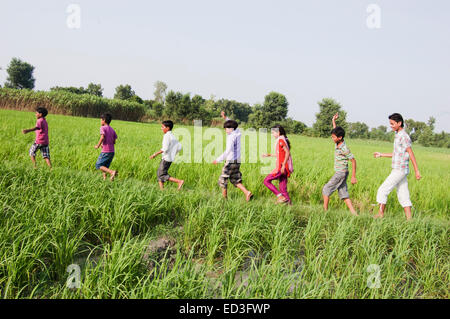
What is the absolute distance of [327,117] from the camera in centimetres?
5925

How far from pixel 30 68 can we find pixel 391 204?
84737 millimetres

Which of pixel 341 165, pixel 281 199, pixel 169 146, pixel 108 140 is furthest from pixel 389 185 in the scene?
pixel 108 140

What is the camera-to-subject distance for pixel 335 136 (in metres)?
4.62

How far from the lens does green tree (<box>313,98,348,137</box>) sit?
55.7m

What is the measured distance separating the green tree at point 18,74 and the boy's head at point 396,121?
3201 inches

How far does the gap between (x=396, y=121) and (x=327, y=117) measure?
194ft

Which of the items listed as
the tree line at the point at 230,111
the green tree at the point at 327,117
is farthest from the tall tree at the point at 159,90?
the green tree at the point at 327,117

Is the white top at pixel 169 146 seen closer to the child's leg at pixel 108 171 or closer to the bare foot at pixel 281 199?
the child's leg at pixel 108 171

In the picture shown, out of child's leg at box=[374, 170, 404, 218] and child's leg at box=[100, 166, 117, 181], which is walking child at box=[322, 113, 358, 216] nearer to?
child's leg at box=[374, 170, 404, 218]

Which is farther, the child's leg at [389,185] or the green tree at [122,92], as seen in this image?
the green tree at [122,92]

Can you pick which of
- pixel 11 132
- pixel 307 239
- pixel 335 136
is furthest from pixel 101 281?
pixel 11 132

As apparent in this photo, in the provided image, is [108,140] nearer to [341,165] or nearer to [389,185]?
[341,165]

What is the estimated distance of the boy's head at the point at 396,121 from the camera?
4.40 m

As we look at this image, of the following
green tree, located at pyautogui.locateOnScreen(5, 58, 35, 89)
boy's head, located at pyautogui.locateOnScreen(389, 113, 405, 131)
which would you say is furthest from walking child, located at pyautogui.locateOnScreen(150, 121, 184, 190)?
green tree, located at pyautogui.locateOnScreen(5, 58, 35, 89)
